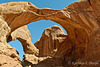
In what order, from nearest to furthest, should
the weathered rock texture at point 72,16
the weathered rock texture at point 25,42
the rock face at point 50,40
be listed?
the weathered rock texture at point 72,16 < the weathered rock texture at point 25,42 < the rock face at point 50,40

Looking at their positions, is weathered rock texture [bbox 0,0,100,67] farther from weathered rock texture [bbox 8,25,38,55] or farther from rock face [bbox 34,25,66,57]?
rock face [bbox 34,25,66,57]

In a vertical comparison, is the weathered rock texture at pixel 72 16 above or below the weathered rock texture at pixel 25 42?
above

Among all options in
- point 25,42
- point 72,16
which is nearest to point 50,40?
point 25,42

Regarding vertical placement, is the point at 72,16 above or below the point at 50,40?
above

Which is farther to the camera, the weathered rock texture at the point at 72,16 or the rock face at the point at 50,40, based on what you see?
the rock face at the point at 50,40

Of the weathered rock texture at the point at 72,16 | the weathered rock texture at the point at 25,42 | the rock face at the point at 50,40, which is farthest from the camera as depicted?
the rock face at the point at 50,40

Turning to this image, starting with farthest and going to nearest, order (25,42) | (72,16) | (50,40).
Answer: (50,40) < (25,42) < (72,16)

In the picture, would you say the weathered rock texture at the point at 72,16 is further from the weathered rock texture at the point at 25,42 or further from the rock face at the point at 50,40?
the rock face at the point at 50,40

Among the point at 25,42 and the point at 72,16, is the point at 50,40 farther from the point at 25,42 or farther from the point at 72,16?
the point at 72,16

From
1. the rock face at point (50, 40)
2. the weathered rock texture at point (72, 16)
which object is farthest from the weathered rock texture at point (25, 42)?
the rock face at point (50, 40)

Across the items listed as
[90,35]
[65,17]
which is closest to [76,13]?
[65,17]

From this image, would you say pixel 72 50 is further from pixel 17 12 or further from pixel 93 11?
pixel 17 12

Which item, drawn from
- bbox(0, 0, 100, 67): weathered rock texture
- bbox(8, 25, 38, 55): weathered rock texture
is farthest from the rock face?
bbox(0, 0, 100, 67): weathered rock texture

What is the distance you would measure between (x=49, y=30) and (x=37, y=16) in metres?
14.7
